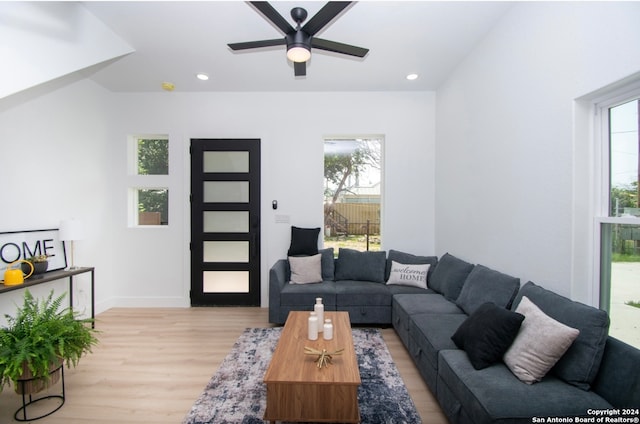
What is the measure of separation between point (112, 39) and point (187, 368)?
3284mm

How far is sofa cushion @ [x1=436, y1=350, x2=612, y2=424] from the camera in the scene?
1.40 metres

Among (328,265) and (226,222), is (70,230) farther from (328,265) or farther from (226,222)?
(328,265)

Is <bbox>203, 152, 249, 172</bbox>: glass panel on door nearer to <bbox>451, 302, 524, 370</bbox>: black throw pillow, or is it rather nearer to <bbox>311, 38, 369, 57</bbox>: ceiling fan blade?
<bbox>311, 38, 369, 57</bbox>: ceiling fan blade

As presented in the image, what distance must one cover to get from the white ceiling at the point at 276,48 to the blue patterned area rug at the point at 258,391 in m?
2.91

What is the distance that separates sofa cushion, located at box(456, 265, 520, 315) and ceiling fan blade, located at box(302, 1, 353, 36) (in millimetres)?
2408

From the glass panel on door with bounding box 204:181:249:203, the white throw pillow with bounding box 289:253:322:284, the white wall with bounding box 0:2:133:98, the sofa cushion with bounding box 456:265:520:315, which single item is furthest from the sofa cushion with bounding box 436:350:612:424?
the white wall with bounding box 0:2:133:98

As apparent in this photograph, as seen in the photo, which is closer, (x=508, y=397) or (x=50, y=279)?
(x=508, y=397)

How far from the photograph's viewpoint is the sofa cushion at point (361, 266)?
380 centimetres

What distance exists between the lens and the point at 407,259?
3.81 metres

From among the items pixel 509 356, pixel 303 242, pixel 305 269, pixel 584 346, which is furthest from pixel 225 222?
pixel 584 346

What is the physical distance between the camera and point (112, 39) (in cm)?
287

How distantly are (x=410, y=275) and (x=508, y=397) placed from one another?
2165 mm

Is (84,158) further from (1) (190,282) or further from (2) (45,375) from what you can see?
(2) (45,375)

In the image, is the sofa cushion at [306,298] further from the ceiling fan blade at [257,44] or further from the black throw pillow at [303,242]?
the ceiling fan blade at [257,44]
